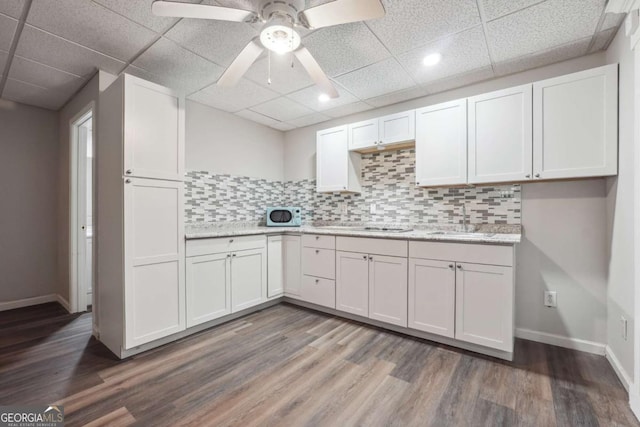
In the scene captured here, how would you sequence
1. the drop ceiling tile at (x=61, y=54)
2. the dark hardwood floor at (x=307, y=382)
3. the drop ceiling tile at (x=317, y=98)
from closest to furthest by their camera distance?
1. the dark hardwood floor at (x=307, y=382)
2. the drop ceiling tile at (x=61, y=54)
3. the drop ceiling tile at (x=317, y=98)

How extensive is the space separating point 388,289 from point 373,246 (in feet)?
1.35

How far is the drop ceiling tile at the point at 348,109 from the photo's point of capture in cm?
335

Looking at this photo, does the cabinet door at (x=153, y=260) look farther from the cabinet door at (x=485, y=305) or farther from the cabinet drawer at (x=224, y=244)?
the cabinet door at (x=485, y=305)

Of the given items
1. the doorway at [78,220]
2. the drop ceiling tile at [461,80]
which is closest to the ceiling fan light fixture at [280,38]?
the drop ceiling tile at [461,80]

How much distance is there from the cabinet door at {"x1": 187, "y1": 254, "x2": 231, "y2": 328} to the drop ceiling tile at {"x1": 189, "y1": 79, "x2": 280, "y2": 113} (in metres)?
1.67

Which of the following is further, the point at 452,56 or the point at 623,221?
the point at 452,56

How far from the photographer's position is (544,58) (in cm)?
232

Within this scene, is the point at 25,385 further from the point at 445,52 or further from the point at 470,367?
the point at 445,52

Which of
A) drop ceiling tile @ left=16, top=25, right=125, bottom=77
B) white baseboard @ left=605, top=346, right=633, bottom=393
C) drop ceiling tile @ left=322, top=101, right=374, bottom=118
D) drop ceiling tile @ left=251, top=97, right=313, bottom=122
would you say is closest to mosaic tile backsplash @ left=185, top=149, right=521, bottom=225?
drop ceiling tile @ left=322, top=101, right=374, bottom=118

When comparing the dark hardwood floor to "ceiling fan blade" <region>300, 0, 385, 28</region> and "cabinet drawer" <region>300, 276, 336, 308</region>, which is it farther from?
"ceiling fan blade" <region>300, 0, 385, 28</region>

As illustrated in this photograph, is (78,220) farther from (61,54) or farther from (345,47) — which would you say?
(345,47)

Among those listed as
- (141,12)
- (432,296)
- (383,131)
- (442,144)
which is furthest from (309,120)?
(432,296)

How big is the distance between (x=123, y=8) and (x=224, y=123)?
1825 millimetres

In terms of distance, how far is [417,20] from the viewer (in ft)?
6.11
